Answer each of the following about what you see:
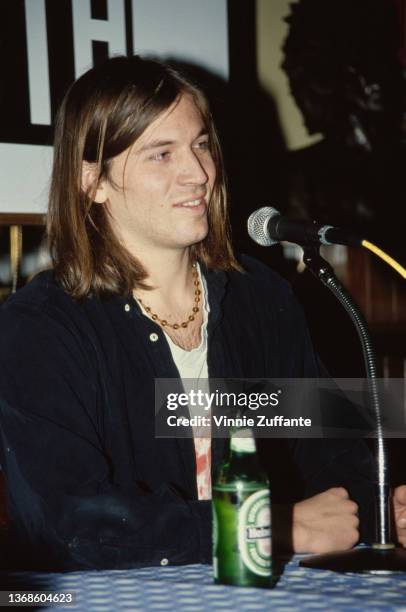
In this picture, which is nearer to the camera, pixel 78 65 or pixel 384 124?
pixel 78 65

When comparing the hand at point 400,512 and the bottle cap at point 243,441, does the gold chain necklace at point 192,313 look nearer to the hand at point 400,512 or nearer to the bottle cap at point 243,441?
the hand at point 400,512

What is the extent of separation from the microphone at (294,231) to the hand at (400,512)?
48 centimetres

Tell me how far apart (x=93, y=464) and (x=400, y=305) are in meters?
2.01

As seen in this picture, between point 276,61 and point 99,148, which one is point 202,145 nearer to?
point 99,148

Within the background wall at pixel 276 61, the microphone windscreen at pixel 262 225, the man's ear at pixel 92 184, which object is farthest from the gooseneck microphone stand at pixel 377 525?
the background wall at pixel 276 61

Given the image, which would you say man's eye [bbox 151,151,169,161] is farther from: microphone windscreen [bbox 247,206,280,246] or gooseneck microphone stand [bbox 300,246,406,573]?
gooseneck microphone stand [bbox 300,246,406,573]

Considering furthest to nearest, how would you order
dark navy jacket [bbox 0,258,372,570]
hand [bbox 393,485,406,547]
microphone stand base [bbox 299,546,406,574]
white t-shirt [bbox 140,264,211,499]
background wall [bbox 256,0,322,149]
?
background wall [bbox 256,0,322,149]
white t-shirt [bbox 140,264,211,499]
hand [bbox 393,485,406,547]
dark navy jacket [bbox 0,258,372,570]
microphone stand base [bbox 299,546,406,574]

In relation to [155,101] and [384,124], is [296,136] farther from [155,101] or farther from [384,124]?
[155,101]

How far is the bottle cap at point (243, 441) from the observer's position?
3.05 ft

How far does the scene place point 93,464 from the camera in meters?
1.22

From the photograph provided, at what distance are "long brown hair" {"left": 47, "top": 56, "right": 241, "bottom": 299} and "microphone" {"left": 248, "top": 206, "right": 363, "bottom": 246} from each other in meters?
0.39

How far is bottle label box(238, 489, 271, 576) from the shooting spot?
0.92 m

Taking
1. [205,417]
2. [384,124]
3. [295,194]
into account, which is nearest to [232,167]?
[295,194]

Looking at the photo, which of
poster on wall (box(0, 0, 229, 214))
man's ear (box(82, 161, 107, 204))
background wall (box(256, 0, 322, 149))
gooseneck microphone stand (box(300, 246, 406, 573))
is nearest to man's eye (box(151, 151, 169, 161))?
man's ear (box(82, 161, 107, 204))
